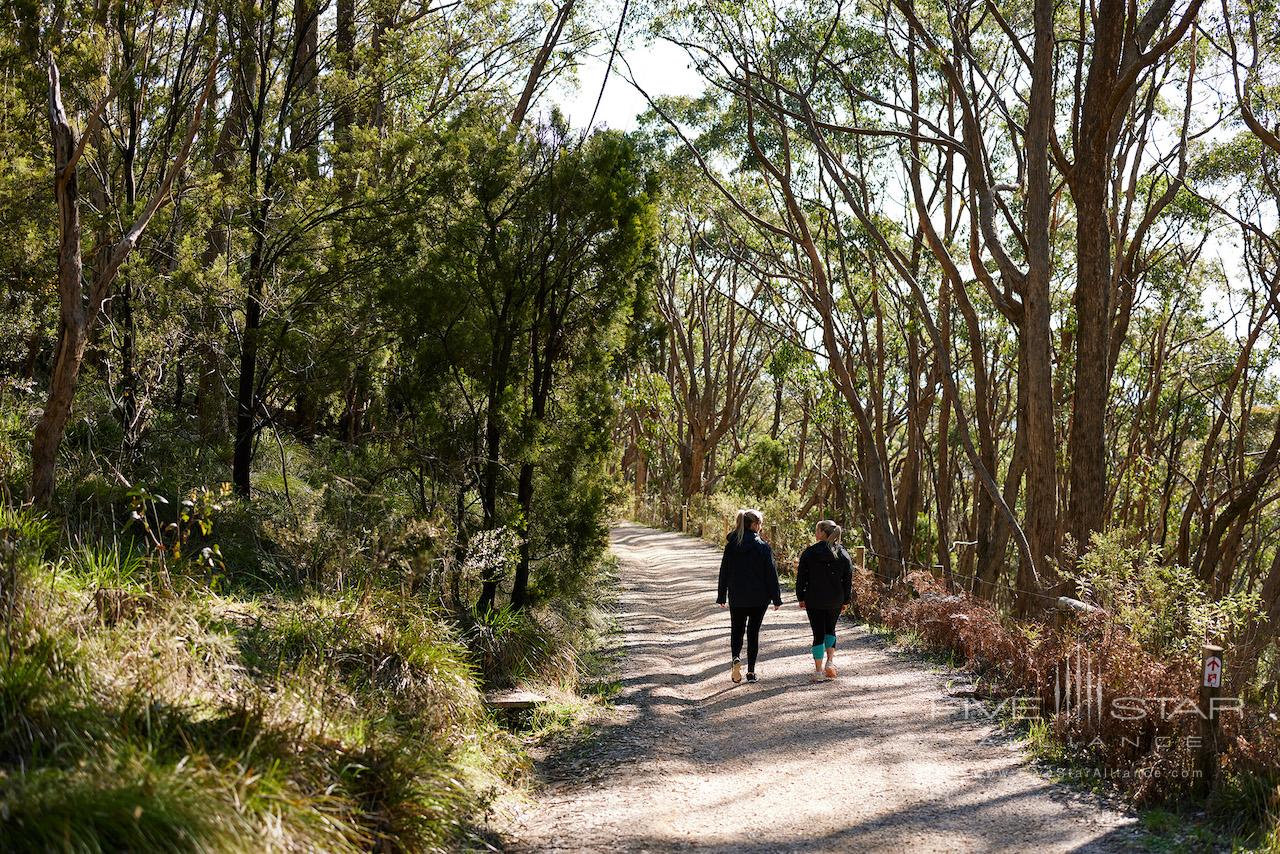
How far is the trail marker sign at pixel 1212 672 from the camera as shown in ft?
19.9

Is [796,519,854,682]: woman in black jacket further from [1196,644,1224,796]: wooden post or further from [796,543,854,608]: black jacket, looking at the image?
[1196,644,1224,796]: wooden post

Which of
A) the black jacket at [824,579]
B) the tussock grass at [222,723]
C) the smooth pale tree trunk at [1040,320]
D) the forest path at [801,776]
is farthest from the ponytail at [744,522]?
the smooth pale tree trunk at [1040,320]

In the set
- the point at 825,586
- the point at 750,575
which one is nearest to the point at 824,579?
the point at 825,586

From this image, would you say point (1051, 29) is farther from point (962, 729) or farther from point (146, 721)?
point (146, 721)

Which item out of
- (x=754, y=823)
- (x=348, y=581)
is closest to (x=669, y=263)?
(x=348, y=581)

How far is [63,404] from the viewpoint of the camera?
7.95 metres

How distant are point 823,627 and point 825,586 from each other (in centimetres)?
44

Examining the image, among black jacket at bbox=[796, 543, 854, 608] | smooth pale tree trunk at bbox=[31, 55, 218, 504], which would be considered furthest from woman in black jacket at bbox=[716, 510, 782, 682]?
smooth pale tree trunk at bbox=[31, 55, 218, 504]

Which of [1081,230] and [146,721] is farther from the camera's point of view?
[1081,230]

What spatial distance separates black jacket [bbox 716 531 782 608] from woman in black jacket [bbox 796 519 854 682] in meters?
0.32

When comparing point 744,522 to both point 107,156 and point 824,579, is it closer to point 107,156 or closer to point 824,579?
point 824,579

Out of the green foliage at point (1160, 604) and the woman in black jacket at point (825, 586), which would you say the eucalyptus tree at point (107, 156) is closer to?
the woman in black jacket at point (825, 586)

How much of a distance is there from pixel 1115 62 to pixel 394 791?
11047 mm

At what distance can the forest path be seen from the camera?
230 inches
